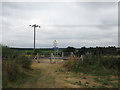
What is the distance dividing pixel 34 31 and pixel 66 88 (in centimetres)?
3215

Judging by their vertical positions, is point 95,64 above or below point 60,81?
above

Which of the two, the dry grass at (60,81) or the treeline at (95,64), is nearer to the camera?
the dry grass at (60,81)

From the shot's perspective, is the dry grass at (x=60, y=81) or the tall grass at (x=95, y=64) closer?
the dry grass at (x=60, y=81)

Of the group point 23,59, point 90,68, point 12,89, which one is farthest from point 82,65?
point 12,89

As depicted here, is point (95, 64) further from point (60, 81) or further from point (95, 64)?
point (60, 81)

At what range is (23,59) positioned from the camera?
14.8m

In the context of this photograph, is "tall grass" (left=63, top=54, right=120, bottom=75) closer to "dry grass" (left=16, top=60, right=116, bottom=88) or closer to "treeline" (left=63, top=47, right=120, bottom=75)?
"treeline" (left=63, top=47, right=120, bottom=75)

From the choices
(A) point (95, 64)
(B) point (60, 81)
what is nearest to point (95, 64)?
(A) point (95, 64)

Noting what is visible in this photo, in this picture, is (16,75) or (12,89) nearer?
(12,89)

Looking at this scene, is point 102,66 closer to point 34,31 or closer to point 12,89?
point 12,89

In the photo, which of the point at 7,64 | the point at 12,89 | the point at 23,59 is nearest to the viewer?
the point at 12,89

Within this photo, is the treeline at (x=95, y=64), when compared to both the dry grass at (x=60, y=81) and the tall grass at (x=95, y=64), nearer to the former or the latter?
the tall grass at (x=95, y=64)

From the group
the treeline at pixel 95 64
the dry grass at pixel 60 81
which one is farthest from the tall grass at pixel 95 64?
the dry grass at pixel 60 81

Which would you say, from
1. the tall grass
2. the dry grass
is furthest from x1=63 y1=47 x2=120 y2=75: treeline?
the dry grass
